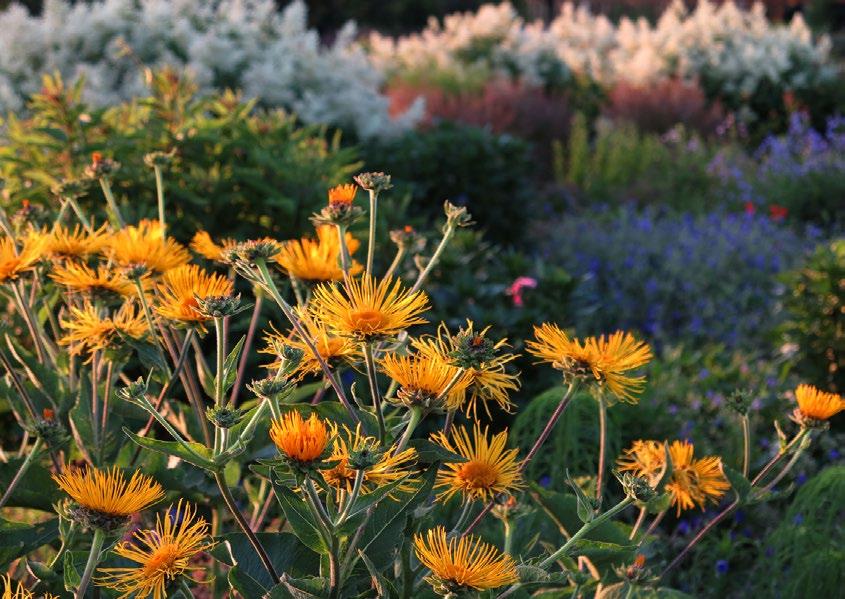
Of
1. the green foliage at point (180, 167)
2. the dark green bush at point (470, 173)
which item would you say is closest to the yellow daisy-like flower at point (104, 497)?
the green foliage at point (180, 167)

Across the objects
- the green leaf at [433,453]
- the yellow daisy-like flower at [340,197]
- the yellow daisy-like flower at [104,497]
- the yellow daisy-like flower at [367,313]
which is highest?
the yellow daisy-like flower at [340,197]

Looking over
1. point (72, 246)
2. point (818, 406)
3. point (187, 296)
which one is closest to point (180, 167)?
point (72, 246)

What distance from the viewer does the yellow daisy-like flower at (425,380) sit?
111 cm

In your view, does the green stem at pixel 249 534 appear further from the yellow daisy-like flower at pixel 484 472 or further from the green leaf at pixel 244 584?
the yellow daisy-like flower at pixel 484 472

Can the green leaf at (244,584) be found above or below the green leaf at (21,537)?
above

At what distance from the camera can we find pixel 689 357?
3949 mm

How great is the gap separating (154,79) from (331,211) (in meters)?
2.19

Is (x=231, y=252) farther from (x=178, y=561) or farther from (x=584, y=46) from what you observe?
(x=584, y=46)

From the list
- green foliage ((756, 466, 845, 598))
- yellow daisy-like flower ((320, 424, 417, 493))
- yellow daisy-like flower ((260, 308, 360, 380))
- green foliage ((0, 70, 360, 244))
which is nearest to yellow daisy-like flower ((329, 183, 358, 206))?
yellow daisy-like flower ((260, 308, 360, 380))

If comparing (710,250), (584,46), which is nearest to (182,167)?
(710,250)

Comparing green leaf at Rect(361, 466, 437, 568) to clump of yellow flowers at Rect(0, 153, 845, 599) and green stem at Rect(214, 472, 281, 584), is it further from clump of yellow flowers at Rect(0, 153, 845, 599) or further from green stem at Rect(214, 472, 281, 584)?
green stem at Rect(214, 472, 281, 584)

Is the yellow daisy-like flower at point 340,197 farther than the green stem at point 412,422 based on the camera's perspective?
Yes

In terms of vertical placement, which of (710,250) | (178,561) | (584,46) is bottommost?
(584,46)

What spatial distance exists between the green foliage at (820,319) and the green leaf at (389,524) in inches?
117
